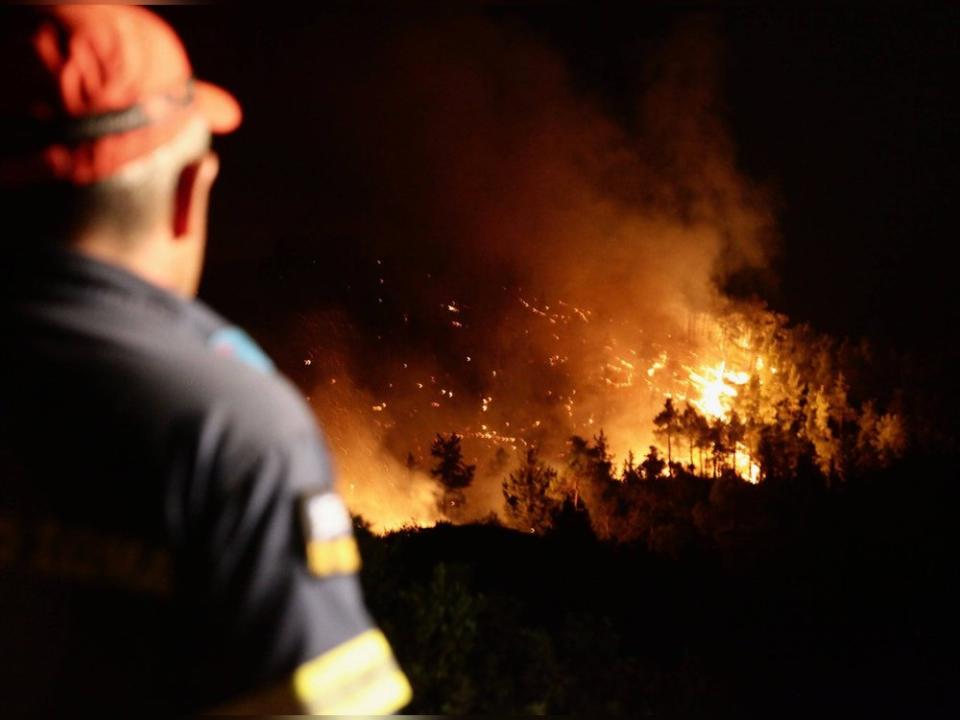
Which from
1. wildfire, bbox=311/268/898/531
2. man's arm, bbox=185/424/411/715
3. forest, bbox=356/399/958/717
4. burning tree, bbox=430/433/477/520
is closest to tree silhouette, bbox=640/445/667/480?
forest, bbox=356/399/958/717

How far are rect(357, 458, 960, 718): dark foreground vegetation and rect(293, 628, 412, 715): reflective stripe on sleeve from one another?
8.29ft

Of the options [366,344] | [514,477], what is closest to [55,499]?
[514,477]

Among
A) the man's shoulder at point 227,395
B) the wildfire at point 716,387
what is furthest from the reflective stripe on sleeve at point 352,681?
the wildfire at point 716,387

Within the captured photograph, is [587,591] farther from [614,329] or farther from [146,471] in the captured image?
[146,471]

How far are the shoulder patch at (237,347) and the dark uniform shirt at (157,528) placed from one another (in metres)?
0.05

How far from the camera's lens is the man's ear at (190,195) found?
1.24 m

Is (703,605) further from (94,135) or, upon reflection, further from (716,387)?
(94,135)

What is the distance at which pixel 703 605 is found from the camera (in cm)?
657

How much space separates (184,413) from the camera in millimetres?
999

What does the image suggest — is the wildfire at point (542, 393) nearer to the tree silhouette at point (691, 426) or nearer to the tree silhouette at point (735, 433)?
the tree silhouette at point (691, 426)

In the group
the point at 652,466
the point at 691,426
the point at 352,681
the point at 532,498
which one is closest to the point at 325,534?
the point at 352,681

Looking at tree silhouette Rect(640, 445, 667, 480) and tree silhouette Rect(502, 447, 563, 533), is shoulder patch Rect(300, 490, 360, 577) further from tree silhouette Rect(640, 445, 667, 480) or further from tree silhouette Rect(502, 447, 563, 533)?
tree silhouette Rect(640, 445, 667, 480)

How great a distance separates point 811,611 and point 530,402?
5006 mm

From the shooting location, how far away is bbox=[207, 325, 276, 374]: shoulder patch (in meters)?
1.13
